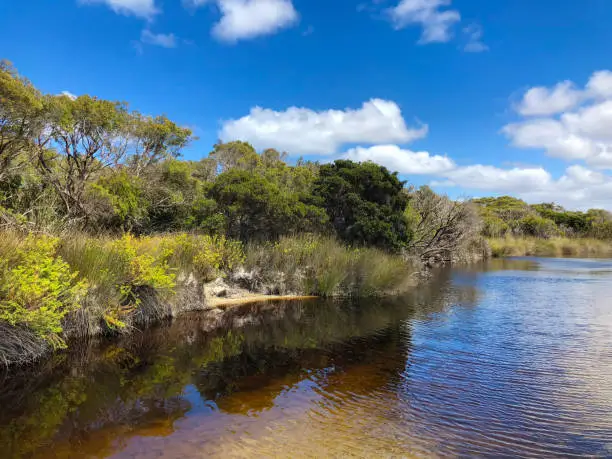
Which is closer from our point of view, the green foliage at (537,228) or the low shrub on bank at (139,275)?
the low shrub on bank at (139,275)

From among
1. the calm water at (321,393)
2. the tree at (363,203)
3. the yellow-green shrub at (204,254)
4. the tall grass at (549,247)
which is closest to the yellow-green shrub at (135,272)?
the calm water at (321,393)

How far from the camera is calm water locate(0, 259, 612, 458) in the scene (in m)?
5.20

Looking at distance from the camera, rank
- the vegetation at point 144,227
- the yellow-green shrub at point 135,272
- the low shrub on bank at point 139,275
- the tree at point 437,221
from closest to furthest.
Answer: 1. the low shrub on bank at point 139,275
2. the vegetation at point 144,227
3. the yellow-green shrub at point 135,272
4. the tree at point 437,221

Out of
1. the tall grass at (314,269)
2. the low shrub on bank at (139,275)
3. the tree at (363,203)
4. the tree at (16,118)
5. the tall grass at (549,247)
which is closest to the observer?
the low shrub on bank at (139,275)

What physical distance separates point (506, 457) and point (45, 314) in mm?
7436

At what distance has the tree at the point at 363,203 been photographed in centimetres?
2019

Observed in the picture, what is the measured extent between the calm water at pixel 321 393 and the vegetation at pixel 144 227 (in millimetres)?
1127

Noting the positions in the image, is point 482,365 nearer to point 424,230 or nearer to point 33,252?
point 33,252

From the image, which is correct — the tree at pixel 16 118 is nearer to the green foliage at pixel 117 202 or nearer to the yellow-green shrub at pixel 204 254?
the green foliage at pixel 117 202

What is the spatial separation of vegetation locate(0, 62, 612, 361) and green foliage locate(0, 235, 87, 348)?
31mm

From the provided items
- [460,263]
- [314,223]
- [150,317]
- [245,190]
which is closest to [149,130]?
[245,190]

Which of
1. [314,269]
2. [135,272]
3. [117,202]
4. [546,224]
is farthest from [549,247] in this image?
[135,272]

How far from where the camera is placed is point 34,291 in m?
6.82

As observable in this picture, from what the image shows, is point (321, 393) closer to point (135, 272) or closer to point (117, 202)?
point (135, 272)
